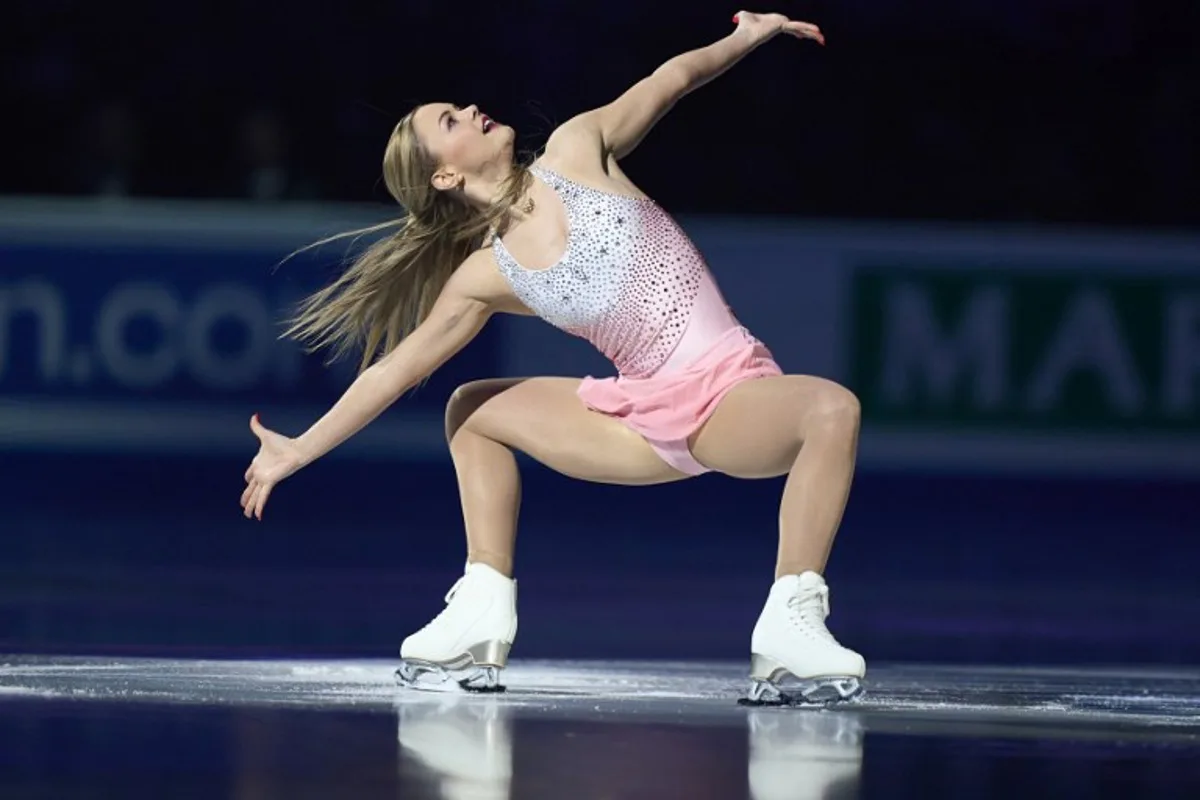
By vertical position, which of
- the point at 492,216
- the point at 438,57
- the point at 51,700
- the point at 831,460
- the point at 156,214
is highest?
the point at 438,57

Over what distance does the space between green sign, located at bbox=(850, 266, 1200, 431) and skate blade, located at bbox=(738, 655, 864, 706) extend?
5.25 meters

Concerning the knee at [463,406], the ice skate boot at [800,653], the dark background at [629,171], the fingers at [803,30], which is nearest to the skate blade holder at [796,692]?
the ice skate boot at [800,653]

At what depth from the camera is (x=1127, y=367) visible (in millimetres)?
9258

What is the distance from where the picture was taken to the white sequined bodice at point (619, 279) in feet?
14.0

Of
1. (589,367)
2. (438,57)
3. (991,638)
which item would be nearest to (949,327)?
(589,367)

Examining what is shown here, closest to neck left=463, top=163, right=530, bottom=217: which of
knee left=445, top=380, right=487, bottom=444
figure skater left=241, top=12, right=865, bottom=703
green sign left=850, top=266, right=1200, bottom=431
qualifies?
figure skater left=241, top=12, right=865, bottom=703

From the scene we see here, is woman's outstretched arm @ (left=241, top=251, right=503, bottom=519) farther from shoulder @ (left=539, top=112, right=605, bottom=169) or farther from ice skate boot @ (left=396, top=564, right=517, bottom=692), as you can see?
ice skate boot @ (left=396, top=564, right=517, bottom=692)

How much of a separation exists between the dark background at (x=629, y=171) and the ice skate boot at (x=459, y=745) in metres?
2.03

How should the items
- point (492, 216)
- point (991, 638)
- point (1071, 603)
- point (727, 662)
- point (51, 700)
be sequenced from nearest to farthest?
point (51, 700) → point (492, 216) → point (727, 662) → point (991, 638) → point (1071, 603)

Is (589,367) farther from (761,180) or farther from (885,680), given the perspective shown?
(885,680)

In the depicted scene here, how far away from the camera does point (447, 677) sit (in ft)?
13.8

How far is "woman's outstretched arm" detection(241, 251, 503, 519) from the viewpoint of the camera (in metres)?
4.22

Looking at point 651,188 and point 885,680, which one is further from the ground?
point 651,188

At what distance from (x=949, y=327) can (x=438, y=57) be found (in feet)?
8.88
